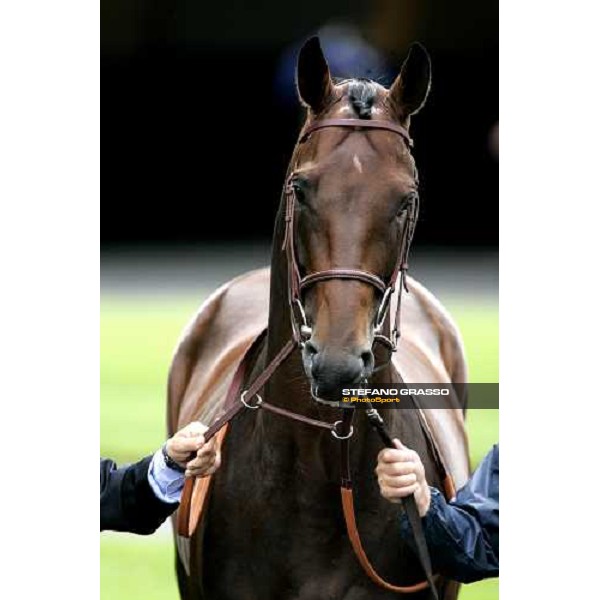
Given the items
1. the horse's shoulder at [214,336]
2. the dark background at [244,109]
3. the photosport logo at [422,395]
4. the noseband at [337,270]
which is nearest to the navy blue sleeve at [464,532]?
the photosport logo at [422,395]

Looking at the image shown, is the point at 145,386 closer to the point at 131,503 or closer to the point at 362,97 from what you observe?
the point at 131,503

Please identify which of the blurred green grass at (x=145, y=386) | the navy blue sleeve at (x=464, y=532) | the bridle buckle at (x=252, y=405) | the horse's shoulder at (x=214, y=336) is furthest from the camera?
the horse's shoulder at (x=214, y=336)

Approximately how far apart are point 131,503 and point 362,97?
1.17m

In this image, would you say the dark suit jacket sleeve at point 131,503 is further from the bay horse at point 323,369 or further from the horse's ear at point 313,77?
the horse's ear at point 313,77

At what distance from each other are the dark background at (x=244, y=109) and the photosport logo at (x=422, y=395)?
431 mm

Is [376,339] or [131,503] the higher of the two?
[376,339]

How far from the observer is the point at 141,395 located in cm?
392

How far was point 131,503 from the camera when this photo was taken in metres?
2.96

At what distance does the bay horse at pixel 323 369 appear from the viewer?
8.12 feet

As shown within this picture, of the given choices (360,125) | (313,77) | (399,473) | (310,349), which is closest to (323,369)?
(310,349)

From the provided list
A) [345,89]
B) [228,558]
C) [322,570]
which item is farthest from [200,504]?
[345,89]

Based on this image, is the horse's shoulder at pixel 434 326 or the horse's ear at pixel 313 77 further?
the horse's shoulder at pixel 434 326

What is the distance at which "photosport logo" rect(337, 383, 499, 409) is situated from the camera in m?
2.59
